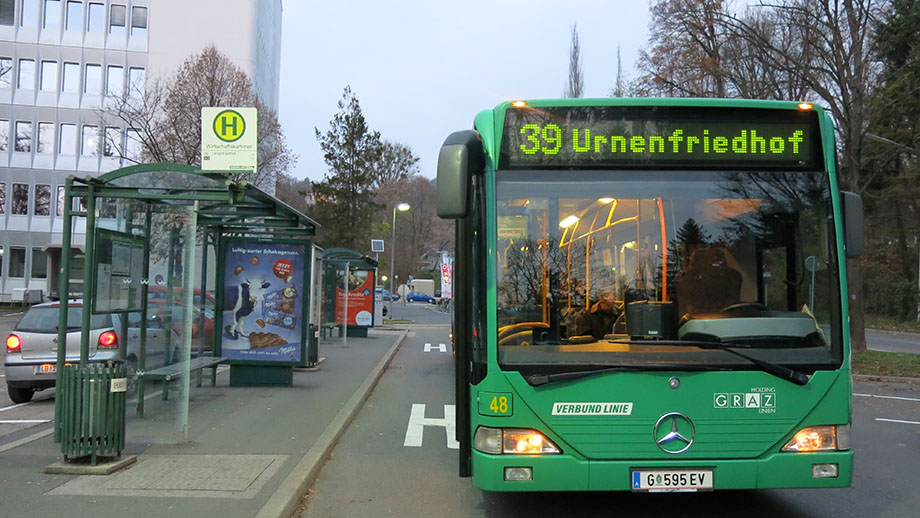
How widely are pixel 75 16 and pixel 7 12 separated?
12.1 ft

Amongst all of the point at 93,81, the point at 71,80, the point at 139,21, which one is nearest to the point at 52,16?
the point at 71,80

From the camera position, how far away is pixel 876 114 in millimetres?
21094

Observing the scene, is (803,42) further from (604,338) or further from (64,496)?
(64,496)

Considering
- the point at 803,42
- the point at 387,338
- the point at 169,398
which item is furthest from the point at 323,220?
the point at 169,398

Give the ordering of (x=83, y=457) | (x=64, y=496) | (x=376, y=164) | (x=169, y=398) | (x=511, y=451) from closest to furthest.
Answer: (x=511, y=451) → (x=64, y=496) → (x=83, y=457) → (x=169, y=398) → (x=376, y=164)

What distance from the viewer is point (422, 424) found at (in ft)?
34.0

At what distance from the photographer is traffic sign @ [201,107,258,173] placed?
30.9 ft

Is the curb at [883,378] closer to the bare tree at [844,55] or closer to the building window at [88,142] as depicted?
the bare tree at [844,55]

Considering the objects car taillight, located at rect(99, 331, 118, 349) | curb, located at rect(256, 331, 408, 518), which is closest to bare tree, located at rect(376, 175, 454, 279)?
car taillight, located at rect(99, 331, 118, 349)

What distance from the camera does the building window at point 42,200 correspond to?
4600cm

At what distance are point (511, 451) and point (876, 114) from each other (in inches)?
796

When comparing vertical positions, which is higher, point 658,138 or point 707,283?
point 658,138

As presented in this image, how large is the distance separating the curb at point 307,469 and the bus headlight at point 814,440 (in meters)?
3.60

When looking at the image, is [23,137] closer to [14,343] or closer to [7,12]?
[7,12]
